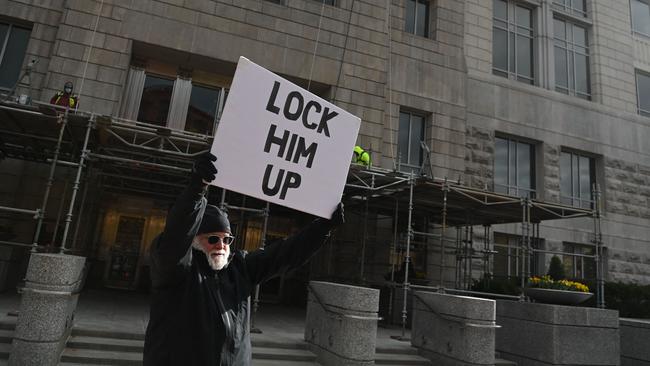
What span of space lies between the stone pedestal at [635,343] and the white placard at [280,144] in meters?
10.8

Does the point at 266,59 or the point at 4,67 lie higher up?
the point at 266,59

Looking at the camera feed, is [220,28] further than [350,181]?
Yes

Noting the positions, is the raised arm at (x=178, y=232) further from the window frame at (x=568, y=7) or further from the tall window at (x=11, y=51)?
the window frame at (x=568, y=7)

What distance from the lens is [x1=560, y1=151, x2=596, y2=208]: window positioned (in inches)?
789

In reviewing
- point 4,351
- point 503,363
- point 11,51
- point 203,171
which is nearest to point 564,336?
point 503,363

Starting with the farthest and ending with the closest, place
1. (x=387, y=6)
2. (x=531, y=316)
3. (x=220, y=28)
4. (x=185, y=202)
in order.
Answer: (x=387, y=6)
(x=220, y=28)
(x=531, y=316)
(x=185, y=202)

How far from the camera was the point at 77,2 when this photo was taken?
13992 mm

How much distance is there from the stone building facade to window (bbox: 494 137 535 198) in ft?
0.22

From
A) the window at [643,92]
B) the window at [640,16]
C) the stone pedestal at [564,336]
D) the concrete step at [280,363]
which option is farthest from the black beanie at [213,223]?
the window at [640,16]

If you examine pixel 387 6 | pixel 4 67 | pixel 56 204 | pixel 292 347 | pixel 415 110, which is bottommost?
pixel 292 347

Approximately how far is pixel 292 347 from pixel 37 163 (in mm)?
9372

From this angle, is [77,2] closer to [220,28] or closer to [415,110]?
[220,28]

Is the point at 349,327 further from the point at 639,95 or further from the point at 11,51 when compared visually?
the point at 639,95

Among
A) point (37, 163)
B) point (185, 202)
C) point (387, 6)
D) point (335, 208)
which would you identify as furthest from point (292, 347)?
point (387, 6)
